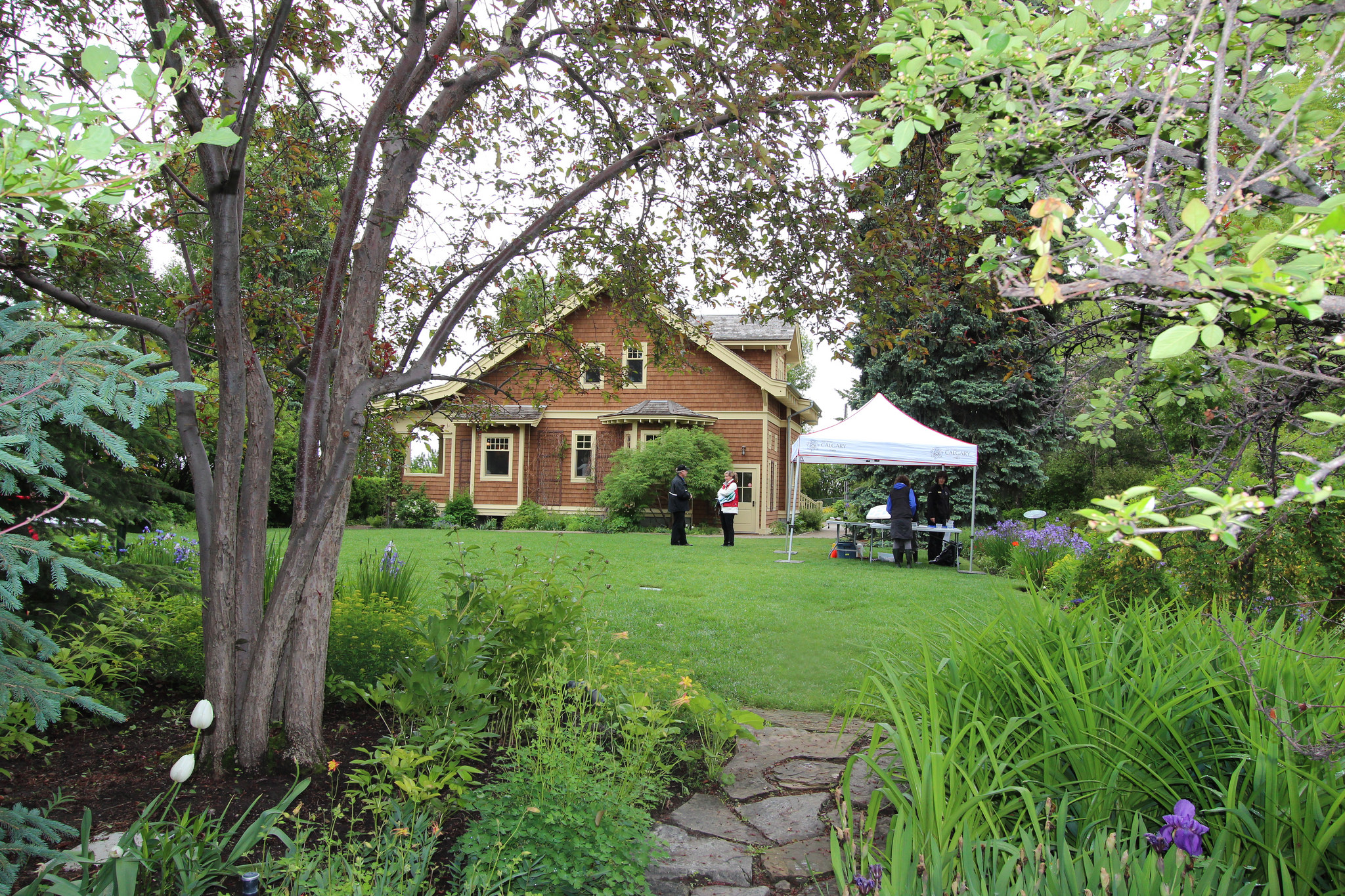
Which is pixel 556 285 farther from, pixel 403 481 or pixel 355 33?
pixel 403 481

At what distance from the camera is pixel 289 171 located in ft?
17.5

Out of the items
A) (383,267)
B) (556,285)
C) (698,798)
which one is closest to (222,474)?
(383,267)

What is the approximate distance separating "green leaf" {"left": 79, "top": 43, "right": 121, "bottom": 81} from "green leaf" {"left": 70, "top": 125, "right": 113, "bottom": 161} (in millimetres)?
85

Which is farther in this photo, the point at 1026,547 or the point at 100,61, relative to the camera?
the point at 1026,547

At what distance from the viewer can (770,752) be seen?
4.11 meters

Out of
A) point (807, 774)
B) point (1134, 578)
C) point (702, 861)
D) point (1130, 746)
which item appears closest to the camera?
point (1130, 746)

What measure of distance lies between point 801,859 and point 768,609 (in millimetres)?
5489

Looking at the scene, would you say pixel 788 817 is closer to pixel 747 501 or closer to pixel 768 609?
pixel 768 609

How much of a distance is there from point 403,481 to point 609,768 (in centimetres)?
2214

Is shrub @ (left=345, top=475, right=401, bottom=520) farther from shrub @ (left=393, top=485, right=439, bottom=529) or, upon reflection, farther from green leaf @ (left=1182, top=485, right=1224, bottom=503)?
green leaf @ (left=1182, top=485, right=1224, bottom=503)

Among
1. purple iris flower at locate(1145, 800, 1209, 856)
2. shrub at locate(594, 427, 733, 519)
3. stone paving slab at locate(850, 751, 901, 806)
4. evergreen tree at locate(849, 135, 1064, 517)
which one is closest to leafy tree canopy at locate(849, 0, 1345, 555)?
evergreen tree at locate(849, 135, 1064, 517)

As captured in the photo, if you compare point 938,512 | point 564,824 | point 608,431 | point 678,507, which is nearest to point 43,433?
point 564,824

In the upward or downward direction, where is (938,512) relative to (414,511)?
upward

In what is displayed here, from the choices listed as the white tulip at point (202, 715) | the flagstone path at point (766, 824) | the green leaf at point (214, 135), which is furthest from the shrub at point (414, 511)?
the green leaf at point (214, 135)
